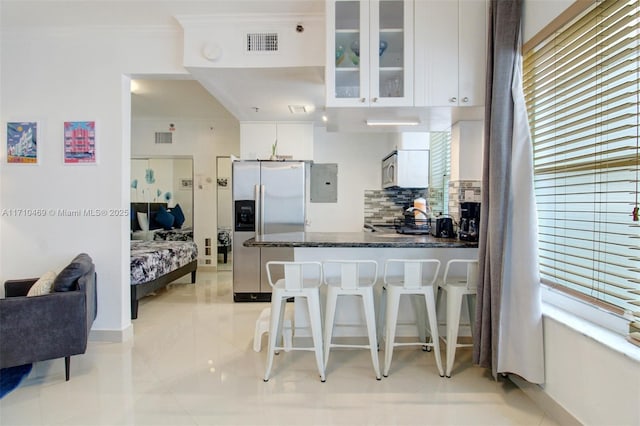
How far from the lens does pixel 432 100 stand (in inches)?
99.5

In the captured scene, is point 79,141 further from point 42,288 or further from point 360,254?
point 360,254

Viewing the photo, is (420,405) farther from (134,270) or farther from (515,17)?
(134,270)

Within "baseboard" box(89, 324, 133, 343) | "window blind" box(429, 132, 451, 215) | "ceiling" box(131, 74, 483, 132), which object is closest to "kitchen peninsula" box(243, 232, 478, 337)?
"ceiling" box(131, 74, 483, 132)

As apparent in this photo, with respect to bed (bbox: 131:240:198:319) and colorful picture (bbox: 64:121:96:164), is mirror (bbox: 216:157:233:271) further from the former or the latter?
colorful picture (bbox: 64:121:96:164)

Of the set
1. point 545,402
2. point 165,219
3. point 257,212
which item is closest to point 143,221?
point 165,219

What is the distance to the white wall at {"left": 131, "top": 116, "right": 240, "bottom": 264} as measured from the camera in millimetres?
6016

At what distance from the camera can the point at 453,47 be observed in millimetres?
2506

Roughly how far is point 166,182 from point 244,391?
191 inches

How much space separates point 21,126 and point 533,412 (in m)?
4.34

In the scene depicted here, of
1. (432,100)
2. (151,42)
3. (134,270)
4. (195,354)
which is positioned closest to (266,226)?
(134,270)

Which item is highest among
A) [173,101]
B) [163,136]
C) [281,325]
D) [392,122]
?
[173,101]

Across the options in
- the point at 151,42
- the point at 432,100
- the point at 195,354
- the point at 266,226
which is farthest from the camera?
the point at 266,226

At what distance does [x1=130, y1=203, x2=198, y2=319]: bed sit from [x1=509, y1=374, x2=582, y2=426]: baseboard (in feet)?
11.7

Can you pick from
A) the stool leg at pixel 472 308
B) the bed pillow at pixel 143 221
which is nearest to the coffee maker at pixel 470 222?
the stool leg at pixel 472 308
